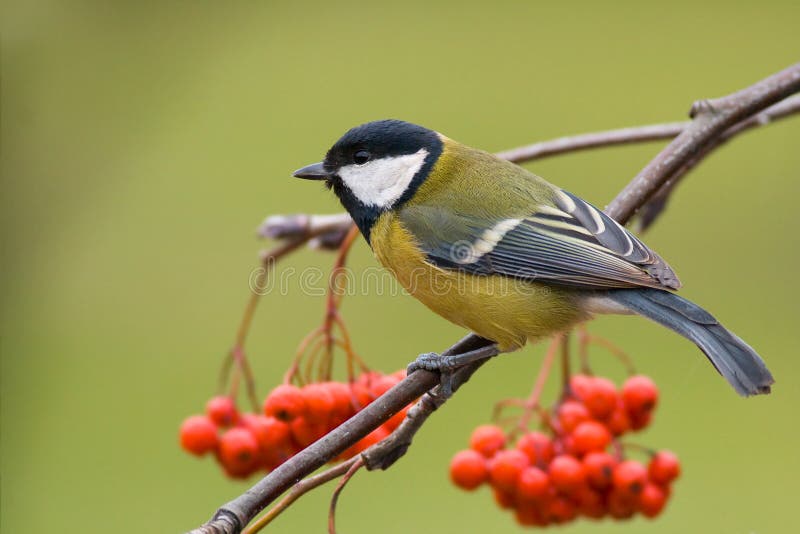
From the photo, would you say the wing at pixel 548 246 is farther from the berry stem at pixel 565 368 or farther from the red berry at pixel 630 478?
the red berry at pixel 630 478

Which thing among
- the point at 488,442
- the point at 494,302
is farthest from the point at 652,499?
the point at 494,302

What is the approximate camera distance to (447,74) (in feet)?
17.1

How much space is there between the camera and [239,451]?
190 cm

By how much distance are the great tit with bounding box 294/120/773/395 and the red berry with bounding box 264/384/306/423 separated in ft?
1.33

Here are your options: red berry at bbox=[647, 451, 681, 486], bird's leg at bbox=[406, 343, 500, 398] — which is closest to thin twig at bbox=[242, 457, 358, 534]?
bird's leg at bbox=[406, 343, 500, 398]

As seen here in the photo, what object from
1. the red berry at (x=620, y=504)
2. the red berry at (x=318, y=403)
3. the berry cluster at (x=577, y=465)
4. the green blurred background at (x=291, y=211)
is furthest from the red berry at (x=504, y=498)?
the green blurred background at (x=291, y=211)

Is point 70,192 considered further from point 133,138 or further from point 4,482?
point 4,482

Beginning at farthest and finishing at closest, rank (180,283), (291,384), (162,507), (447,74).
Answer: (447,74) < (180,283) < (162,507) < (291,384)

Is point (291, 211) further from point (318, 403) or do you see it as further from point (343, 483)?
point (343, 483)

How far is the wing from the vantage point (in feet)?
6.24

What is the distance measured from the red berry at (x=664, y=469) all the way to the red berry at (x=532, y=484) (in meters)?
0.26

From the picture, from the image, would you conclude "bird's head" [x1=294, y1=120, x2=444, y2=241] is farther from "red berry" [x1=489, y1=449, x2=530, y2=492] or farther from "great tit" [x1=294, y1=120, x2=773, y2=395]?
"red berry" [x1=489, y1=449, x2=530, y2=492]

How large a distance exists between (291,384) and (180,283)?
113 inches

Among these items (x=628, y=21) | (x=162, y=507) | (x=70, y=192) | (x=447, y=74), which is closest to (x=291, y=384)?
(x=70, y=192)
